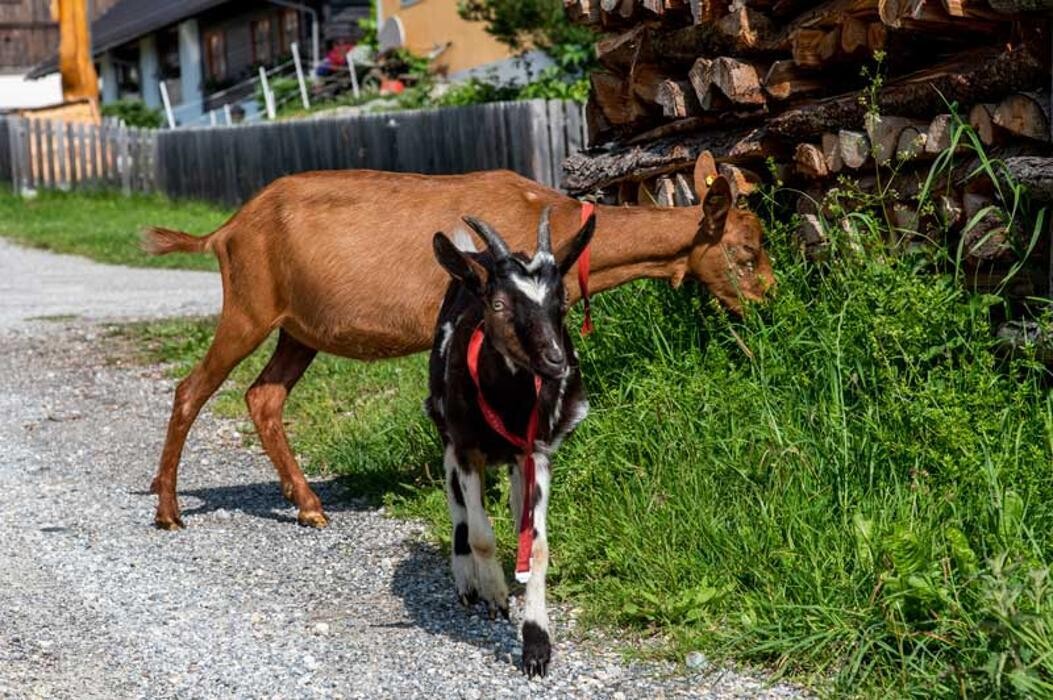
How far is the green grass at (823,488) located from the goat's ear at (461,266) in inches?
41.8

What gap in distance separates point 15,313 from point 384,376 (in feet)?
19.1

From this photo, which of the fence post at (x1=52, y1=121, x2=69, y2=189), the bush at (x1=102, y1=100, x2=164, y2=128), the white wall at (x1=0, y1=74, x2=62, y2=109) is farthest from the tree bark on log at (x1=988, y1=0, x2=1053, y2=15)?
the white wall at (x1=0, y1=74, x2=62, y2=109)

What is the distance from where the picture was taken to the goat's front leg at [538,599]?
4.80m

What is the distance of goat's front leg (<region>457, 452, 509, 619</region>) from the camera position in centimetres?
529

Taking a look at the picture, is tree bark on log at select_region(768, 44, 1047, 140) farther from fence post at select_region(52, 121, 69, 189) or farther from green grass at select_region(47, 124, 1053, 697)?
fence post at select_region(52, 121, 69, 189)

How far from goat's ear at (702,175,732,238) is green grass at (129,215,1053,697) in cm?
36

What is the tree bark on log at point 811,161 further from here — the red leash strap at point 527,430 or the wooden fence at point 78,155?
the wooden fence at point 78,155

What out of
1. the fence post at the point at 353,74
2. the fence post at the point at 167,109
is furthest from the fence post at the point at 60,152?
the fence post at the point at 167,109

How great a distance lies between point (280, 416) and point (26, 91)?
168 feet

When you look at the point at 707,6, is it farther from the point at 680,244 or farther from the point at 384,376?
the point at 384,376

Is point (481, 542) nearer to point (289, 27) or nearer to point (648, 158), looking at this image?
point (648, 158)

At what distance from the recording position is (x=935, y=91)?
6156 mm

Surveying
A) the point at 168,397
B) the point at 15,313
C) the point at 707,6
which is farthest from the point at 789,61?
the point at 15,313

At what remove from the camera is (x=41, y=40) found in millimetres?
57344
